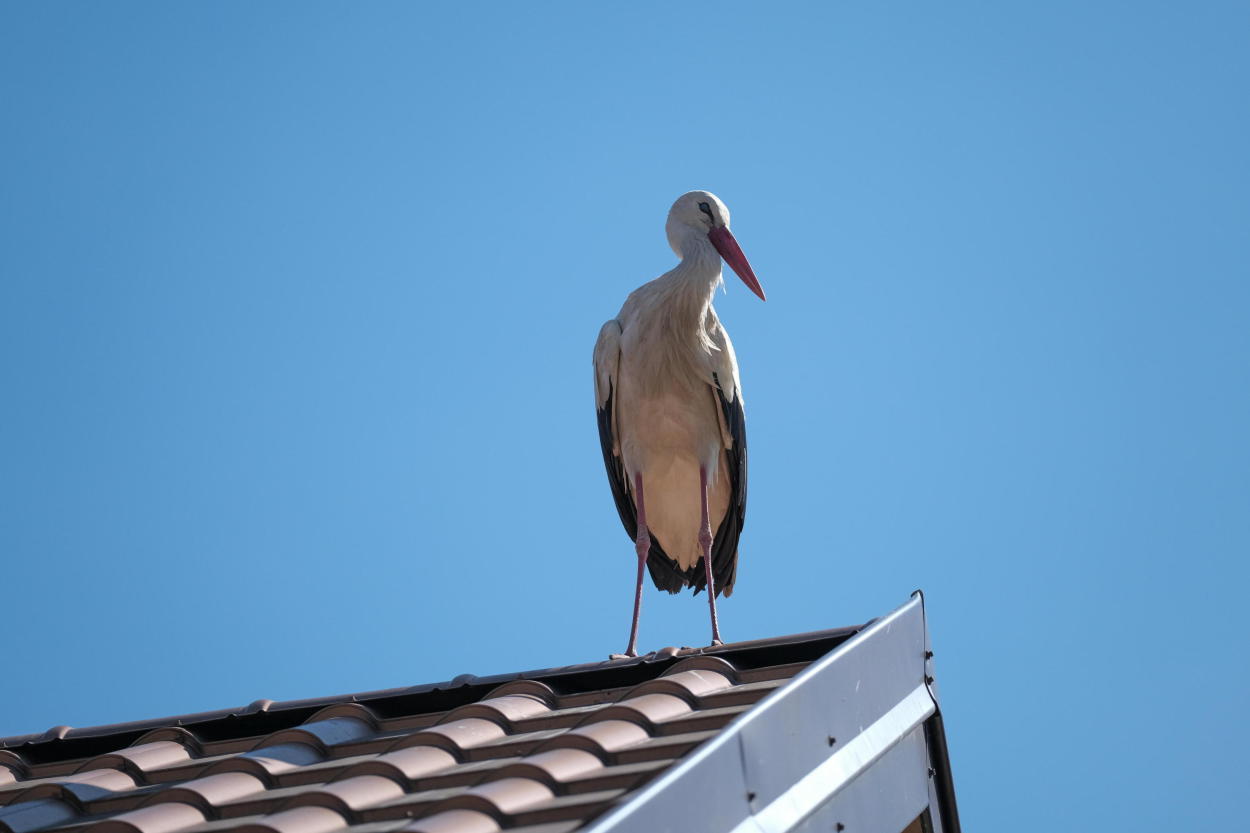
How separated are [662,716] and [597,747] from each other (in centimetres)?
30

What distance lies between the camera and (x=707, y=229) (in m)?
7.04

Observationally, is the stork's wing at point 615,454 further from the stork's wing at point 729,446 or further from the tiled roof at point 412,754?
the tiled roof at point 412,754

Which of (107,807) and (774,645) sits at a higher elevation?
(774,645)

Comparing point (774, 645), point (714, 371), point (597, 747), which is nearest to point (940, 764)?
point (774, 645)

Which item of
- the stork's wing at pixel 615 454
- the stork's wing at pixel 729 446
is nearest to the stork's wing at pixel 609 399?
the stork's wing at pixel 615 454

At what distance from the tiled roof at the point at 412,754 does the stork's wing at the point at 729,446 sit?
2.91m

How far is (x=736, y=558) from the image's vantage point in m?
7.46

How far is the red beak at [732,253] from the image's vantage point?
7.00 meters

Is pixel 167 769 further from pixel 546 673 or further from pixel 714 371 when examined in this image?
pixel 714 371

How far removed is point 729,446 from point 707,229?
1.10 m

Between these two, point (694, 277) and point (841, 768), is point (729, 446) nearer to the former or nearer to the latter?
point (694, 277)

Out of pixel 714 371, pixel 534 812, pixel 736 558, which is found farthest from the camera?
pixel 736 558

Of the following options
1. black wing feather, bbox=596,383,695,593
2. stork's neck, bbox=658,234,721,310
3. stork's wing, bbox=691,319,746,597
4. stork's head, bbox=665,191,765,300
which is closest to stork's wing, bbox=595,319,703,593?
black wing feather, bbox=596,383,695,593

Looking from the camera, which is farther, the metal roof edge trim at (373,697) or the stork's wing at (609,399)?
the stork's wing at (609,399)
